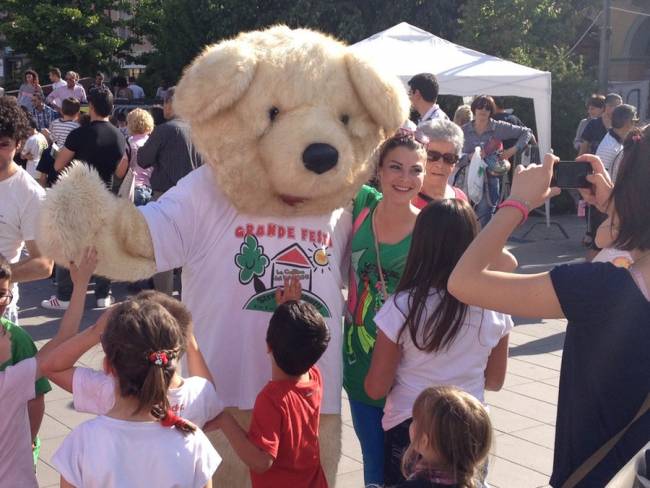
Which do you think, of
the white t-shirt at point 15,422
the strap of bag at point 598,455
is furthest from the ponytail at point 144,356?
the strap of bag at point 598,455

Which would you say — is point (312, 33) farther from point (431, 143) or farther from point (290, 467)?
point (290, 467)

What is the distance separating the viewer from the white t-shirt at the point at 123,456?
2.36 metres

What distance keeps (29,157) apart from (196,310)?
7.32 meters

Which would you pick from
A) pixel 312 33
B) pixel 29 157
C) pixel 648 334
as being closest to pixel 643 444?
pixel 648 334

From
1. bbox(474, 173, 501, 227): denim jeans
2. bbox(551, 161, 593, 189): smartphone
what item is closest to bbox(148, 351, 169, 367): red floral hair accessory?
bbox(551, 161, 593, 189): smartphone

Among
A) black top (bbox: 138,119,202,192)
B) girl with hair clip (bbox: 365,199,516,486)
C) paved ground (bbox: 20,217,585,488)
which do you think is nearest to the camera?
girl with hair clip (bbox: 365,199,516,486)

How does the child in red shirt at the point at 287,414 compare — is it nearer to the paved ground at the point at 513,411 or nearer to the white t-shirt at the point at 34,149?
the paved ground at the point at 513,411

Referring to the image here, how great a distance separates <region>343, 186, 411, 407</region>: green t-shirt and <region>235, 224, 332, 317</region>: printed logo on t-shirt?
0.18 meters

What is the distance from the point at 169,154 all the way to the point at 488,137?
11.9 feet

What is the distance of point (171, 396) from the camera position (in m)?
2.71

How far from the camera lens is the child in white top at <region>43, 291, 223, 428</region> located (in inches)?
108

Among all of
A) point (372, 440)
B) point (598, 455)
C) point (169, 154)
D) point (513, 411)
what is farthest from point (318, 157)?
point (169, 154)

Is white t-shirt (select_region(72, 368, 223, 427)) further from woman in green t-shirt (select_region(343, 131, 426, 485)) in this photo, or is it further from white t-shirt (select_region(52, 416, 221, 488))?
woman in green t-shirt (select_region(343, 131, 426, 485))

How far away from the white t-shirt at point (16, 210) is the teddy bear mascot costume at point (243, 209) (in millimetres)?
593
